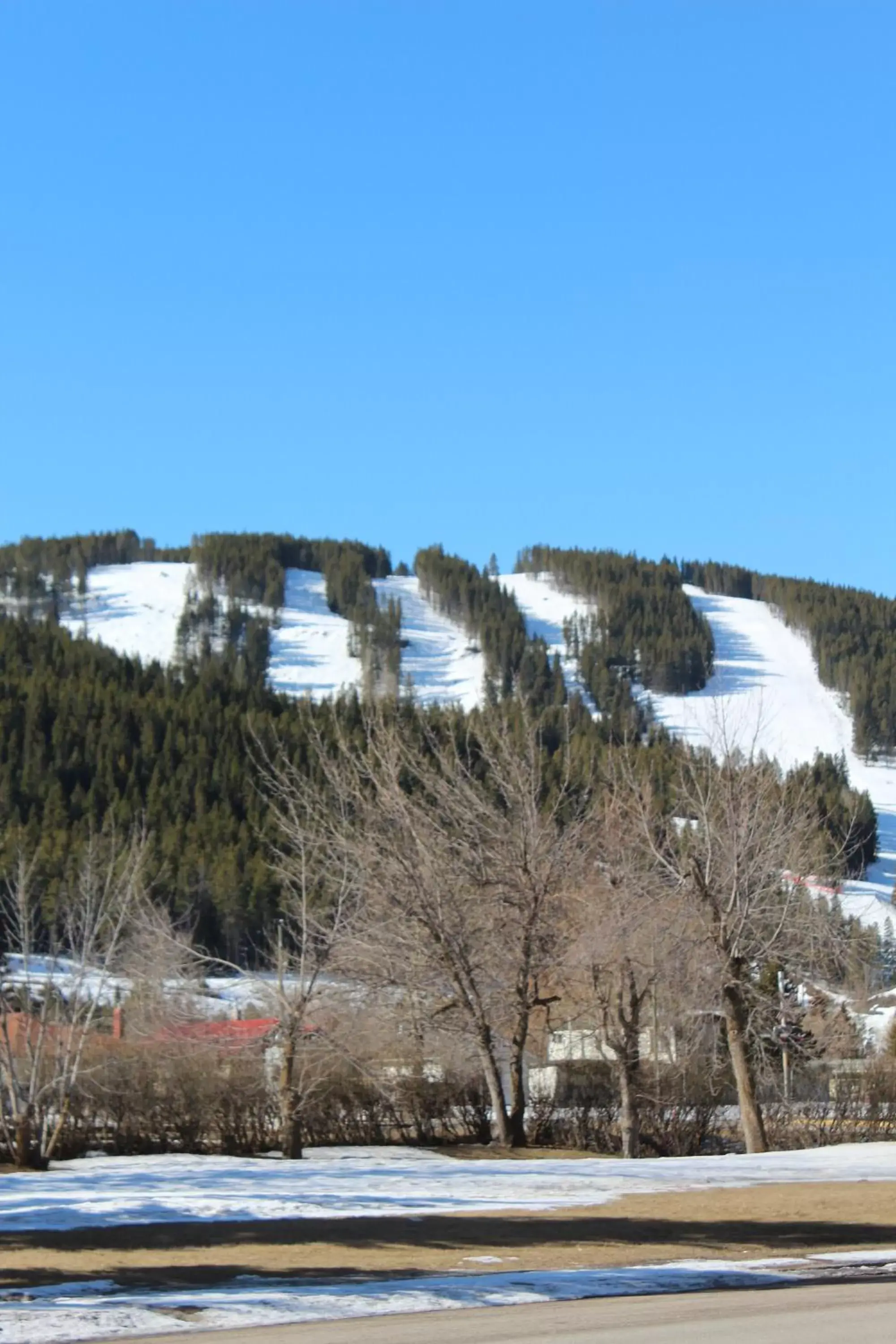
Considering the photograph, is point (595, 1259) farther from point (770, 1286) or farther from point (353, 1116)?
point (353, 1116)

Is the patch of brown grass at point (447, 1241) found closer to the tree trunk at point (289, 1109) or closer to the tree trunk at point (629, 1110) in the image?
the tree trunk at point (289, 1109)

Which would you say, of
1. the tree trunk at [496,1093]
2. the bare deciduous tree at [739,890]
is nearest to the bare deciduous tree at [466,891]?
the tree trunk at [496,1093]

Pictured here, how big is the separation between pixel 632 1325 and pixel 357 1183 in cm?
1012

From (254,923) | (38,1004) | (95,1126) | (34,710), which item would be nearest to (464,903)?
(95,1126)

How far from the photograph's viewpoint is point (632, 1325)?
970cm

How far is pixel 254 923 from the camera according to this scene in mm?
97938

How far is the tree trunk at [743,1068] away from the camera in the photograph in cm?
2630

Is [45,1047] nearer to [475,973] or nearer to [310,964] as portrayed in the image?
[310,964]

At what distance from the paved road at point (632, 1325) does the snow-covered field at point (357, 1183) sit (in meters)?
5.78

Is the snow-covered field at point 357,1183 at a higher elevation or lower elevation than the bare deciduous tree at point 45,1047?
lower

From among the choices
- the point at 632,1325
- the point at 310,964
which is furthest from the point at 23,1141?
the point at 632,1325

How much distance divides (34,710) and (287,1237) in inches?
4785

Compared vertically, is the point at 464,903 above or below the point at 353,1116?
above

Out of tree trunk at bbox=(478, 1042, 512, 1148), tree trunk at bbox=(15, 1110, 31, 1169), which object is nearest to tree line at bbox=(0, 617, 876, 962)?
tree trunk at bbox=(478, 1042, 512, 1148)
